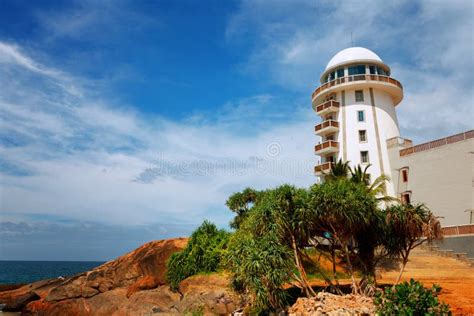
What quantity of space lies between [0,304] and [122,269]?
10.6 metres

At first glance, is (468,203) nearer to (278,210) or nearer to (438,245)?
(438,245)

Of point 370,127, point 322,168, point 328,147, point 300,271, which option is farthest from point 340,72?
point 300,271

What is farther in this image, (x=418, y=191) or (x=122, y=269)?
(x=418, y=191)

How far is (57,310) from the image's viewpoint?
25344mm

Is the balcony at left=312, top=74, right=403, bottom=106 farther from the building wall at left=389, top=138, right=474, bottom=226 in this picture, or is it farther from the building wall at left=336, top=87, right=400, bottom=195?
the building wall at left=389, top=138, right=474, bottom=226

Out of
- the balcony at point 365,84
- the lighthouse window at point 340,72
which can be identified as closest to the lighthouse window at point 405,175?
the balcony at point 365,84

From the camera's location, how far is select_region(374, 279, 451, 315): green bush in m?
11.2

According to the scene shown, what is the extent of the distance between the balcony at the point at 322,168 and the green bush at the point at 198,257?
1641 cm

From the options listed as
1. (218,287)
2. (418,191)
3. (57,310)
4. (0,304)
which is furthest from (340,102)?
(0,304)

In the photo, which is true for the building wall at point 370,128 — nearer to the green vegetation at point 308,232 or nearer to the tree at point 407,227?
the tree at point 407,227

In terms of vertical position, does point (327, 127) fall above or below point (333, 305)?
above

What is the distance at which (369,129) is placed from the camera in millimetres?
40375

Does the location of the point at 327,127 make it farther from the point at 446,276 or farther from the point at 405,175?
the point at 446,276

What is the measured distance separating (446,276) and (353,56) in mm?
25810
